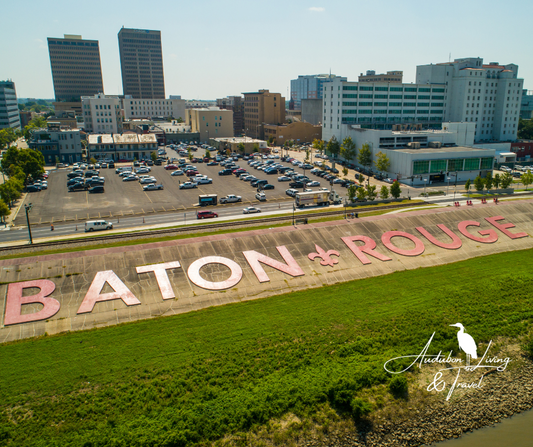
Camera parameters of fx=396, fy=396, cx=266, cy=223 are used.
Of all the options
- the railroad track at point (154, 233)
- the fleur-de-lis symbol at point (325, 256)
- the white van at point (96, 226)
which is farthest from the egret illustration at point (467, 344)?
the white van at point (96, 226)

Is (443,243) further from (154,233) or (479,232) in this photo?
(154,233)

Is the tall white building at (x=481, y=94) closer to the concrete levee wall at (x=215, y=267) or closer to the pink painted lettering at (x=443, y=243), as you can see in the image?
the concrete levee wall at (x=215, y=267)

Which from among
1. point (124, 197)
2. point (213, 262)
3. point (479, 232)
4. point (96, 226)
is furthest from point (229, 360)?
point (124, 197)

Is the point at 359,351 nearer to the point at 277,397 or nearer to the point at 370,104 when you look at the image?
the point at 277,397

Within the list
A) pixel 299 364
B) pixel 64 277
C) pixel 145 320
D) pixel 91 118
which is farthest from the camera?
pixel 91 118

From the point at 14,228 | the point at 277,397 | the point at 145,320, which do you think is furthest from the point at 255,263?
the point at 14,228

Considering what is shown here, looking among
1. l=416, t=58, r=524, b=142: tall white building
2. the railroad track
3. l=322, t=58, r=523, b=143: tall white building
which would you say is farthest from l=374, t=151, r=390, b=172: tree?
l=416, t=58, r=524, b=142: tall white building
